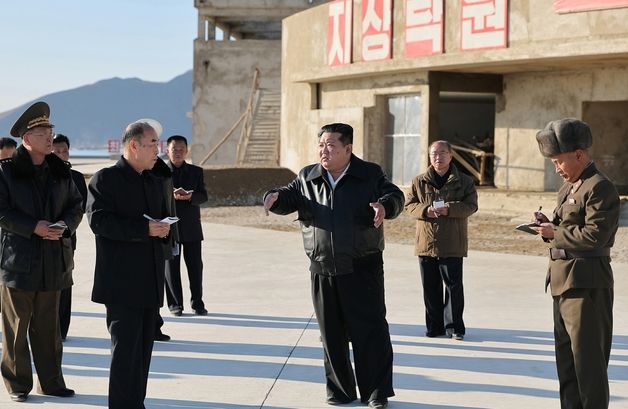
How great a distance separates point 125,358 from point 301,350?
2603 millimetres

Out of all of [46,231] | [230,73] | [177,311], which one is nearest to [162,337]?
[177,311]

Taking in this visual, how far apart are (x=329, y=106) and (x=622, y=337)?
18.4 m

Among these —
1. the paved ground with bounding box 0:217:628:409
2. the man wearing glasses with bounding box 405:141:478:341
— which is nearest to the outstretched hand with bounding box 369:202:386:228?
the paved ground with bounding box 0:217:628:409

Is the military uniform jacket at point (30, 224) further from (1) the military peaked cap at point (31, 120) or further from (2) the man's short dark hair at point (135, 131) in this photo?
(2) the man's short dark hair at point (135, 131)

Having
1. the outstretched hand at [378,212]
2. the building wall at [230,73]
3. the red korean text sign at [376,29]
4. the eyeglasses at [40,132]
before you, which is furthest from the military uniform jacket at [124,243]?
the building wall at [230,73]

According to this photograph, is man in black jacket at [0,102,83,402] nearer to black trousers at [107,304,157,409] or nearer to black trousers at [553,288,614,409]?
black trousers at [107,304,157,409]

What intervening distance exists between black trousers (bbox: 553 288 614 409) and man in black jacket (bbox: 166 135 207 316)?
5195 mm

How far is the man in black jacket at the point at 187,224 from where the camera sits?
10.1m

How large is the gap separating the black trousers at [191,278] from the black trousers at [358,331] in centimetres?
361

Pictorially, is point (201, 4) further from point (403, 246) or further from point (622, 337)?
point (622, 337)

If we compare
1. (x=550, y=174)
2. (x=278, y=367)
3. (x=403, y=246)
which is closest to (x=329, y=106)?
(x=550, y=174)

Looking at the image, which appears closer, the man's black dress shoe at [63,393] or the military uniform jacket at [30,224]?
the military uniform jacket at [30,224]

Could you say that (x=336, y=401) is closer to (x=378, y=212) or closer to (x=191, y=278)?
(x=378, y=212)

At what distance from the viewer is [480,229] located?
19453mm
